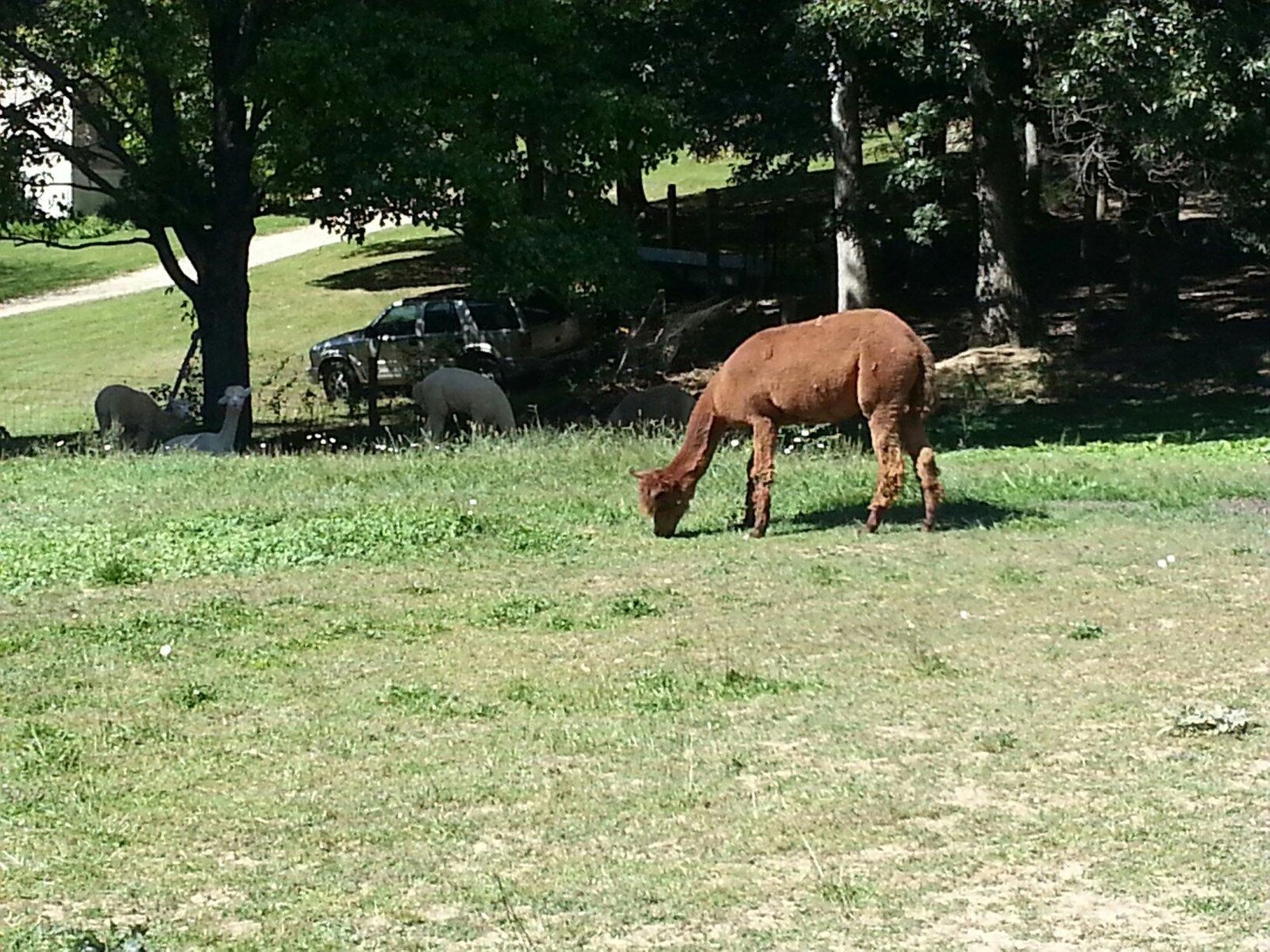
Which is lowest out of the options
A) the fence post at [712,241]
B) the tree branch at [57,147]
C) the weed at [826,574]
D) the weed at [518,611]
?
the weed at [826,574]

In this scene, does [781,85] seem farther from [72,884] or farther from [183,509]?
[72,884]

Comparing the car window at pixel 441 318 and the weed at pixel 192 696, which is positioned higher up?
the car window at pixel 441 318

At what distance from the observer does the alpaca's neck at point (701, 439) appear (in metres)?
13.5

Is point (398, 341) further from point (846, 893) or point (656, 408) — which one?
point (846, 893)

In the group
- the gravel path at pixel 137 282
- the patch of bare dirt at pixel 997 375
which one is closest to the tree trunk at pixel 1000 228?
the patch of bare dirt at pixel 997 375

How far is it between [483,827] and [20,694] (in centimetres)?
318

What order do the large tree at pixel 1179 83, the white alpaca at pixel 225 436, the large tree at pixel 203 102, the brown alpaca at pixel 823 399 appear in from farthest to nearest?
the white alpaca at pixel 225 436 < the large tree at pixel 203 102 < the large tree at pixel 1179 83 < the brown alpaca at pixel 823 399

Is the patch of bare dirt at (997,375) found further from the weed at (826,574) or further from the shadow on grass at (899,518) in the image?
the weed at (826,574)

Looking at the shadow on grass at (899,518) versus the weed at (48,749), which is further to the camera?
the shadow on grass at (899,518)

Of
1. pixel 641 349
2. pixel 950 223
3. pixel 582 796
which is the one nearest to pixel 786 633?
pixel 582 796

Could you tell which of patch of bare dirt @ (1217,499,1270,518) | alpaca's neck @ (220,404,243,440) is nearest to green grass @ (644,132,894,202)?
alpaca's neck @ (220,404,243,440)

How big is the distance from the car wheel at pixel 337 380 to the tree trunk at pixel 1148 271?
12.7 meters

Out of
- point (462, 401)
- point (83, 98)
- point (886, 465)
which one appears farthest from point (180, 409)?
point (886, 465)

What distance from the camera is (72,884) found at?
19.8 ft
